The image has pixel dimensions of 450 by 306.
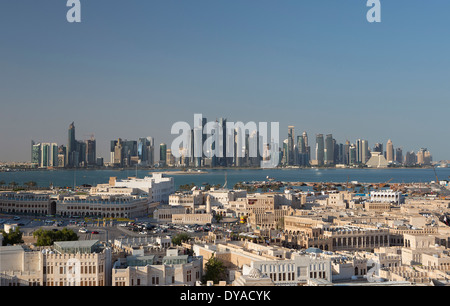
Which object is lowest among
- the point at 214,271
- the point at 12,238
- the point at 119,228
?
the point at 119,228

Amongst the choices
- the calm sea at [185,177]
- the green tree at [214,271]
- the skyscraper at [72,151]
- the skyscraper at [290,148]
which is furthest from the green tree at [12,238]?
the skyscraper at [290,148]

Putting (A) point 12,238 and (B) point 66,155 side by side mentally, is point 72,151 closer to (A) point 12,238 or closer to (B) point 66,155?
(B) point 66,155

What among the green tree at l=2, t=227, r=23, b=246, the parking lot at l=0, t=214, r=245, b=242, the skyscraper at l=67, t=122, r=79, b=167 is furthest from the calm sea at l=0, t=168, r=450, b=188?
the green tree at l=2, t=227, r=23, b=246

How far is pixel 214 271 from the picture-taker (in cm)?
1138

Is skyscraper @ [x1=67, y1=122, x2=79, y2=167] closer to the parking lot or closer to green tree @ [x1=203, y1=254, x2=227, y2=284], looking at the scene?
the parking lot

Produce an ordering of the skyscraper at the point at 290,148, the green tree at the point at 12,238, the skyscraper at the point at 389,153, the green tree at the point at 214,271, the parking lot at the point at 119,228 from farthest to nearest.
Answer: the skyscraper at the point at 389,153, the skyscraper at the point at 290,148, the parking lot at the point at 119,228, the green tree at the point at 12,238, the green tree at the point at 214,271

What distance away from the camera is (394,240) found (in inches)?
744

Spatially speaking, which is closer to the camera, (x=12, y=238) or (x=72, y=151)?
(x=12, y=238)

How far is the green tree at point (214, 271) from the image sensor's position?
36.7 feet

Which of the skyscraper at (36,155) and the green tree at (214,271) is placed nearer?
the green tree at (214,271)

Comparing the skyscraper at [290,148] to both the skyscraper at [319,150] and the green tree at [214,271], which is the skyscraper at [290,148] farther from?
the green tree at [214,271]

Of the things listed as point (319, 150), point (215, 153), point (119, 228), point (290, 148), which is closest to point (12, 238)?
point (119, 228)

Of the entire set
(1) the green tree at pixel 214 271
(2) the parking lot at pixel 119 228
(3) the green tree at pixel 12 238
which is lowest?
(2) the parking lot at pixel 119 228

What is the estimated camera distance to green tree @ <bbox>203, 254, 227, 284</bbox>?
36.7 feet
